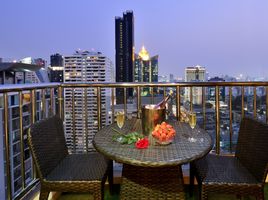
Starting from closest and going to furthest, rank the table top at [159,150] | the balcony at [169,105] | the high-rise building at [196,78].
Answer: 1. the table top at [159,150]
2. the balcony at [169,105]
3. the high-rise building at [196,78]

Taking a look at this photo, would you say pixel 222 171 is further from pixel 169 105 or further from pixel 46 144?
pixel 46 144

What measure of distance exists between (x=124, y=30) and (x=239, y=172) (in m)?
8.09

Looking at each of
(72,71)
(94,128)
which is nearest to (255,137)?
(94,128)

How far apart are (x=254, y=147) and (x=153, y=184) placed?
82 cm

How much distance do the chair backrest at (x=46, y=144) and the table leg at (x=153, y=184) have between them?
0.59m

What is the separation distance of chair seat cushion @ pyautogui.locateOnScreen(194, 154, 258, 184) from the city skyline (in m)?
6.68

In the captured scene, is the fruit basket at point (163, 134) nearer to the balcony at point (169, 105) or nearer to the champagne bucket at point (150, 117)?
the champagne bucket at point (150, 117)

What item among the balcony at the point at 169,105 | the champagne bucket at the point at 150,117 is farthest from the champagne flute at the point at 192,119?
the balcony at the point at 169,105

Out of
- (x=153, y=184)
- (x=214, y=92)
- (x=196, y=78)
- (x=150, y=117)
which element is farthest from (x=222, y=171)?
(x=196, y=78)

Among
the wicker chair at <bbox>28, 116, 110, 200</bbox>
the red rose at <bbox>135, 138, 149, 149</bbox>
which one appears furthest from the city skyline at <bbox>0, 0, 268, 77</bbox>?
the red rose at <bbox>135, 138, 149, 149</bbox>

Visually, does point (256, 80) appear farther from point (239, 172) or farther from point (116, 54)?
point (116, 54)

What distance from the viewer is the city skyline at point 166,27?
555 inches

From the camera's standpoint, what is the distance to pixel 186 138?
1.92 metres

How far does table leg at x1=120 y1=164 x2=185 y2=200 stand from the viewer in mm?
1829
